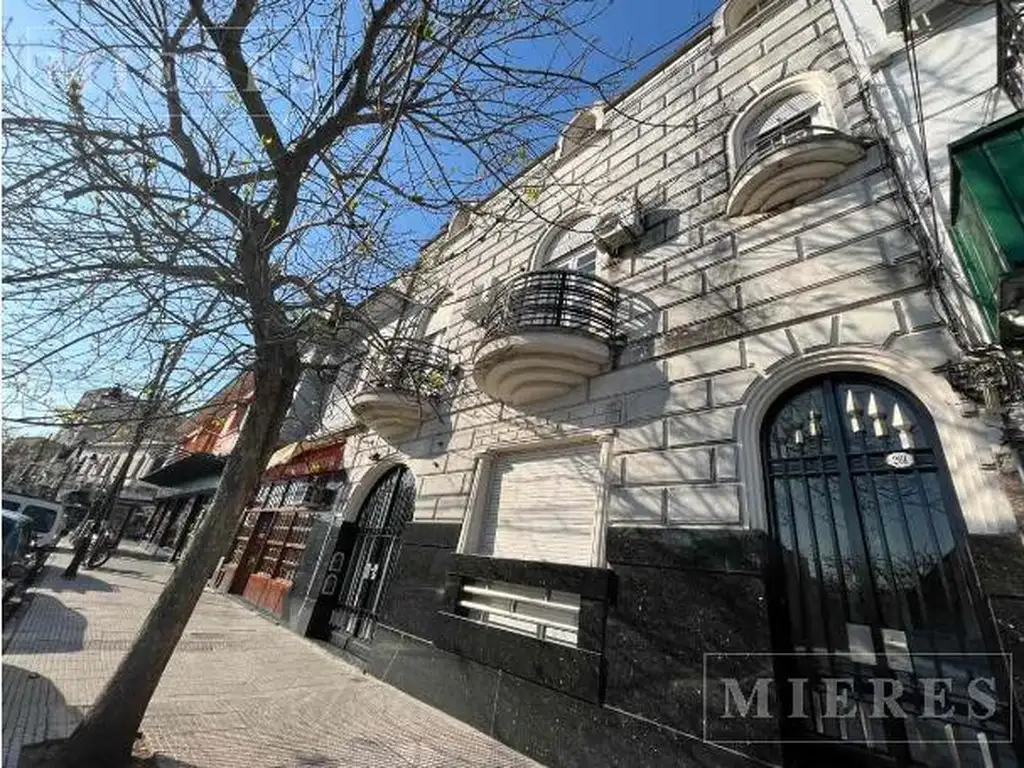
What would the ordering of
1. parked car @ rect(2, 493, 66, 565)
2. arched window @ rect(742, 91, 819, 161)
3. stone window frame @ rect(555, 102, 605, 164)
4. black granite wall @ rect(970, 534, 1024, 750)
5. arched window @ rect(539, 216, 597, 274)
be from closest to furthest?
black granite wall @ rect(970, 534, 1024, 750), arched window @ rect(742, 91, 819, 161), arched window @ rect(539, 216, 597, 274), stone window frame @ rect(555, 102, 605, 164), parked car @ rect(2, 493, 66, 565)

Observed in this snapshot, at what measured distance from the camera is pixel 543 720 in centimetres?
486

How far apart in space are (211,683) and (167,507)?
909 inches

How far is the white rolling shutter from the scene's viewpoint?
5.84 metres

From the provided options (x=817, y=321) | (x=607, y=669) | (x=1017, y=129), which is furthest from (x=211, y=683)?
(x=1017, y=129)

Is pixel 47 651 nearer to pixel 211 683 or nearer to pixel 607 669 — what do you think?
pixel 211 683

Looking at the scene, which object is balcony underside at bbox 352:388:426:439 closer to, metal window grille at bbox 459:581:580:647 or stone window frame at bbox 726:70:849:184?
metal window grille at bbox 459:581:580:647

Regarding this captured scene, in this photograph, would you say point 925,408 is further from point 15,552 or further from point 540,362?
point 15,552

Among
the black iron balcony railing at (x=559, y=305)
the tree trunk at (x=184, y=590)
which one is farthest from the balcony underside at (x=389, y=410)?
the tree trunk at (x=184, y=590)

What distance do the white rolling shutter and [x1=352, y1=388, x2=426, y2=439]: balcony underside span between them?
7.62 feet

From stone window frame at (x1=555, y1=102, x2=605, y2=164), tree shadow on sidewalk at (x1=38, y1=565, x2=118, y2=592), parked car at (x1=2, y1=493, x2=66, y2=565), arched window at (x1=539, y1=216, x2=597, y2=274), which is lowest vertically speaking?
tree shadow on sidewalk at (x1=38, y1=565, x2=118, y2=592)

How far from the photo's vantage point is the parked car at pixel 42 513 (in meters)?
11.6

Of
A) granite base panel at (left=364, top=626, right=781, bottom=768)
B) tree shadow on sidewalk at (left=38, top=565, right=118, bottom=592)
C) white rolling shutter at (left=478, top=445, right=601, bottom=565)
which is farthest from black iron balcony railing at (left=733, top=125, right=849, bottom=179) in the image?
tree shadow on sidewalk at (left=38, top=565, right=118, bottom=592)

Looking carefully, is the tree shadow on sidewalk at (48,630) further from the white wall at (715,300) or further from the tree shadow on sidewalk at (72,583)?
the white wall at (715,300)

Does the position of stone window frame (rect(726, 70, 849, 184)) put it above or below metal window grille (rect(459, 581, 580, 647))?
above
